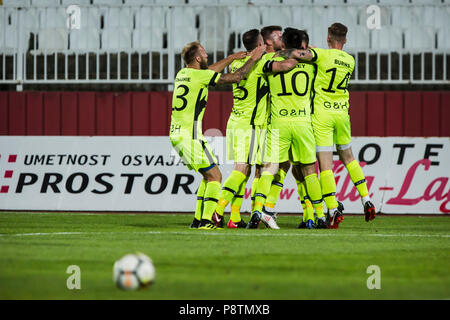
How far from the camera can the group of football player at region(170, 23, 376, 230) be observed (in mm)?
9578

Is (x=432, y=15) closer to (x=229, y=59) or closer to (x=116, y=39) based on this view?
(x=116, y=39)

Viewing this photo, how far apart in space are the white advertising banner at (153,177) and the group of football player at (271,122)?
281cm

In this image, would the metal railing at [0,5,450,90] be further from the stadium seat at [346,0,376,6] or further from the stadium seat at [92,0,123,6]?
the stadium seat at [92,0,123,6]

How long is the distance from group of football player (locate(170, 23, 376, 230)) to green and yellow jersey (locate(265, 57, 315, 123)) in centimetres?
1

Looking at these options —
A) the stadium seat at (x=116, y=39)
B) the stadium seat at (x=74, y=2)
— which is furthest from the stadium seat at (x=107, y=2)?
the stadium seat at (x=116, y=39)

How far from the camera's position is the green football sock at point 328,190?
32.7 ft

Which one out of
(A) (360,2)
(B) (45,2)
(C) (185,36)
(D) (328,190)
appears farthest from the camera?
(A) (360,2)

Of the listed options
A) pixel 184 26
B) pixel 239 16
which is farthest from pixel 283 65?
pixel 184 26

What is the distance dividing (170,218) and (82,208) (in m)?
1.69

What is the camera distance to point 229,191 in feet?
32.2

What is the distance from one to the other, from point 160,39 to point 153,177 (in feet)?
10.3

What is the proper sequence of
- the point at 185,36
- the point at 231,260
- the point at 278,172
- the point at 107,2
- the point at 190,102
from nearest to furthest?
the point at 231,260, the point at 190,102, the point at 278,172, the point at 185,36, the point at 107,2

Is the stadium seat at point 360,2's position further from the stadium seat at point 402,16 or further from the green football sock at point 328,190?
the green football sock at point 328,190
